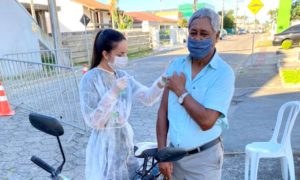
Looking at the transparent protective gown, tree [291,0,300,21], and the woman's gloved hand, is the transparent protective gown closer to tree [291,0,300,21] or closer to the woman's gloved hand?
the woman's gloved hand

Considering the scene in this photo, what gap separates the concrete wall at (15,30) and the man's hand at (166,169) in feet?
35.4

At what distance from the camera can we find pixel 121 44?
7.07 ft

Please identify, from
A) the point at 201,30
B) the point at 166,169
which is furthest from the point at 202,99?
the point at 166,169

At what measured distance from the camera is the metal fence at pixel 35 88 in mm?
5945

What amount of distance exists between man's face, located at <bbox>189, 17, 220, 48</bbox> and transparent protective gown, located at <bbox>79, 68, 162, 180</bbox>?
711 millimetres

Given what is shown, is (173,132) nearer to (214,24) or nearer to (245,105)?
(214,24)

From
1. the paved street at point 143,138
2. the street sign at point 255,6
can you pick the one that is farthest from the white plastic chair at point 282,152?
the street sign at point 255,6

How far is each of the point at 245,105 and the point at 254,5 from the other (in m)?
8.31

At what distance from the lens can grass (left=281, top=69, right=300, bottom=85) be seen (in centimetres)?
789

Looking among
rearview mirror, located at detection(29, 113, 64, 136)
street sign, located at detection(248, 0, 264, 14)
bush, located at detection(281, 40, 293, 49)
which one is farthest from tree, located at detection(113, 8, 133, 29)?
rearview mirror, located at detection(29, 113, 64, 136)

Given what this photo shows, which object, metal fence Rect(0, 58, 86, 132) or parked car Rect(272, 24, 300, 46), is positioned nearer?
metal fence Rect(0, 58, 86, 132)

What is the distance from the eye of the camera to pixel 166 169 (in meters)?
1.83

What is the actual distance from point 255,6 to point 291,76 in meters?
5.75

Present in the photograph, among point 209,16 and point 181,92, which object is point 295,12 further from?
point 181,92
